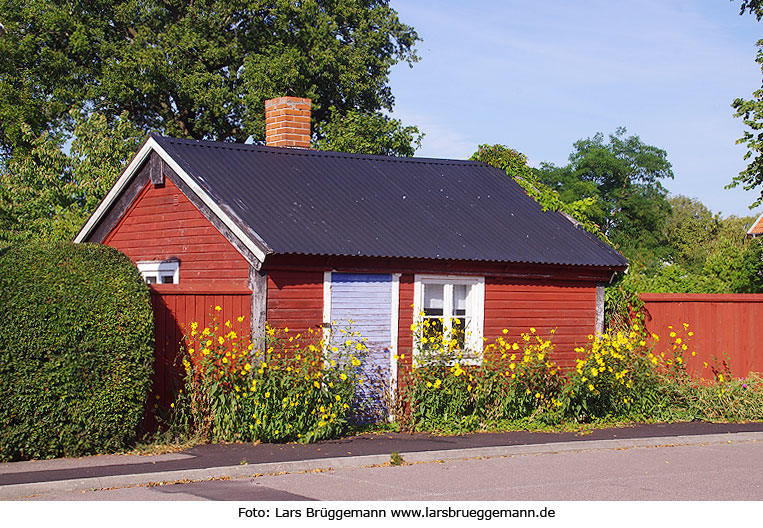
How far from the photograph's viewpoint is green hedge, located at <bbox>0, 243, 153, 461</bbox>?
1023 cm

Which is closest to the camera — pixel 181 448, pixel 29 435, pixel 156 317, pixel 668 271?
pixel 29 435

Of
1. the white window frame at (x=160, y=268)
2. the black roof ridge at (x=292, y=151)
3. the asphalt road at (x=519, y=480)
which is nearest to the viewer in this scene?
the asphalt road at (x=519, y=480)

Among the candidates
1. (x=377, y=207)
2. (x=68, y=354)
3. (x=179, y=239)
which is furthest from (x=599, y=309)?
(x=68, y=354)

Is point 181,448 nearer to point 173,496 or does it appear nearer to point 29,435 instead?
point 29,435

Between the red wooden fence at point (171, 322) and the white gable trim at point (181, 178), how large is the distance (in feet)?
3.00

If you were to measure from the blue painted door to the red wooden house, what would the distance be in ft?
0.07

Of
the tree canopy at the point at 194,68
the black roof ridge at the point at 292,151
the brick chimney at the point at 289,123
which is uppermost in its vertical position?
the tree canopy at the point at 194,68

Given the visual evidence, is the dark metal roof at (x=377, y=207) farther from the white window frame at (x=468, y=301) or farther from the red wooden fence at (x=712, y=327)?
the red wooden fence at (x=712, y=327)

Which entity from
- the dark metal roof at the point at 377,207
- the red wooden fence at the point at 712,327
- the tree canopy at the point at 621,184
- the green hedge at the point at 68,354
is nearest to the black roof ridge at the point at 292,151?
the dark metal roof at the point at 377,207

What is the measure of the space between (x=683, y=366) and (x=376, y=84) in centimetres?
2117

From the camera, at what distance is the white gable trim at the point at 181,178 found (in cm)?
1309

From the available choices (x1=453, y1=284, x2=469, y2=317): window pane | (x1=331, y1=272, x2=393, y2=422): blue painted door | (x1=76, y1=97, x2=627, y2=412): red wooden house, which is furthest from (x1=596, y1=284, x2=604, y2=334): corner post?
(x1=331, y1=272, x2=393, y2=422): blue painted door

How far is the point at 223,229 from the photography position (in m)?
13.9

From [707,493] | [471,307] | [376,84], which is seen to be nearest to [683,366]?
[471,307]
